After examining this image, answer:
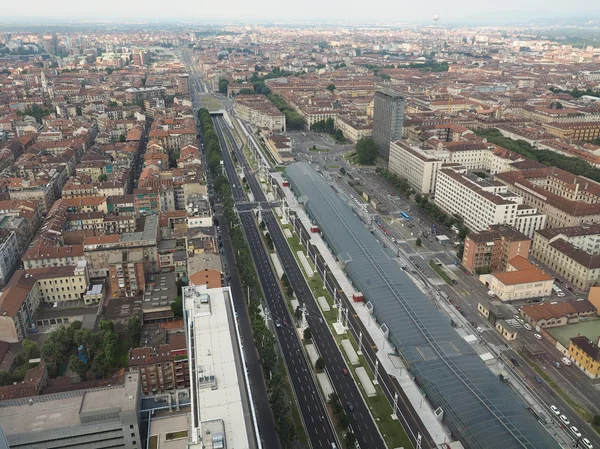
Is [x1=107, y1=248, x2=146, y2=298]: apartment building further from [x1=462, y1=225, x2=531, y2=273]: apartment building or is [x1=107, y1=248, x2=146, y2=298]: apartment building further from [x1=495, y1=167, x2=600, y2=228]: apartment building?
[x1=495, y1=167, x2=600, y2=228]: apartment building

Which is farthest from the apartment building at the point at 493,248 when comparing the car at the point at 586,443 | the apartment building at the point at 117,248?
the apartment building at the point at 117,248

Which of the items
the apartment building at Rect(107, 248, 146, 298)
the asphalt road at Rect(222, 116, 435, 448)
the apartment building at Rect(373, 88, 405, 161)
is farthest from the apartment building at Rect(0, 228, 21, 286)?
the apartment building at Rect(373, 88, 405, 161)

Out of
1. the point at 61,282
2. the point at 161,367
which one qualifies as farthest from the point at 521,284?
the point at 61,282

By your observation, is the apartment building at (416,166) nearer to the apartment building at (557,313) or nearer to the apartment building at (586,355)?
the apartment building at (557,313)

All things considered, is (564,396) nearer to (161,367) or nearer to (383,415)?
(383,415)

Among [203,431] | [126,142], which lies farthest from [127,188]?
[203,431]
